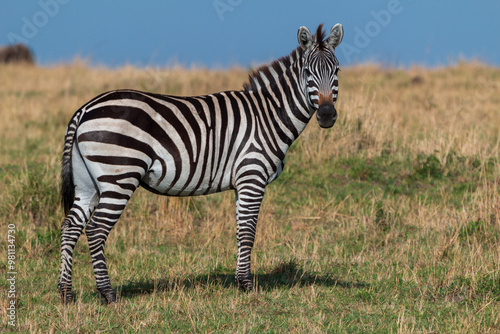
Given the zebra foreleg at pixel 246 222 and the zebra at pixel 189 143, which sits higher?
the zebra at pixel 189 143

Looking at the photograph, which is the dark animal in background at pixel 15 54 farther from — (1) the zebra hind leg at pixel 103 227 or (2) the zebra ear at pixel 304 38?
(2) the zebra ear at pixel 304 38

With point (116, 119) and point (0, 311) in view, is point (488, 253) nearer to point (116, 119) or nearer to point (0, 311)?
point (116, 119)

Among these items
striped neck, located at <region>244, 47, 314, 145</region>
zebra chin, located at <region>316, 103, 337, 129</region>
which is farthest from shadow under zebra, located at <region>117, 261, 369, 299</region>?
zebra chin, located at <region>316, 103, 337, 129</region>

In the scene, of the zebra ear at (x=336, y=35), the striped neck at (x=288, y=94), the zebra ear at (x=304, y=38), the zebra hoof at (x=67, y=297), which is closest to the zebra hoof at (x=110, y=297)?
the zebra hoof at (x=67, y=297)

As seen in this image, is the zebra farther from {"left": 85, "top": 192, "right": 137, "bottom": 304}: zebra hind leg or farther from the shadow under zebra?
the shadow under zebra

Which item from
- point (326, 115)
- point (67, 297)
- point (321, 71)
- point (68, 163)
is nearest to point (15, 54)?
point (68, 163)

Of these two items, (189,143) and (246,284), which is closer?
(189,143)

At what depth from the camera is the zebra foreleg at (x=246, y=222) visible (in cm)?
622

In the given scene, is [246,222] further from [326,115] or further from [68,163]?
[68,163]

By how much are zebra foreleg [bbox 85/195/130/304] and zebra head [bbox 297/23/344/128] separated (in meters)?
2.25

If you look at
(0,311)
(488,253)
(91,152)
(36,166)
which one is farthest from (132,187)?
(36,166)

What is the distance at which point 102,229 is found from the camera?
5801 mm

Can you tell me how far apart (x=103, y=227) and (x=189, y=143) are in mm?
1248

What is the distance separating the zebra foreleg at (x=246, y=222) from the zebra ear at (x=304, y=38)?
168 cm
